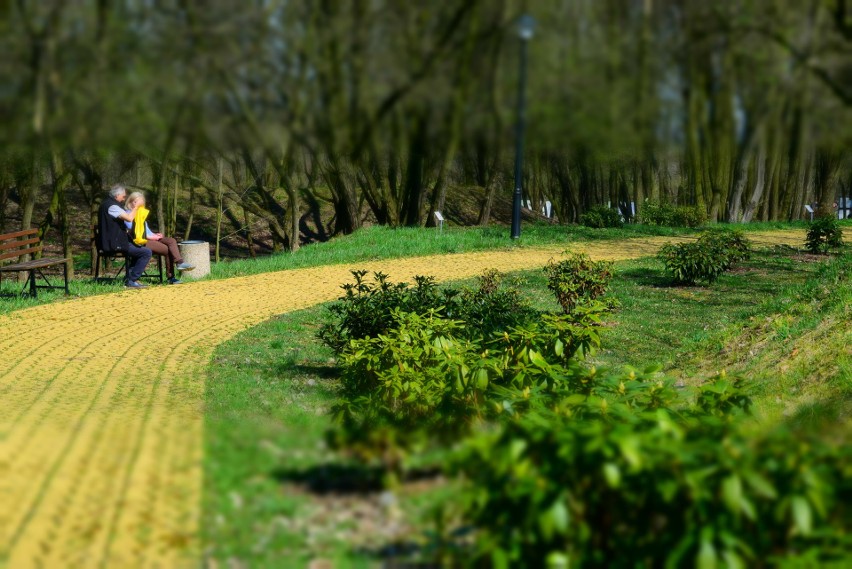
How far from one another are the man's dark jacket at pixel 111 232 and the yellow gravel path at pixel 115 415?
2.46ft

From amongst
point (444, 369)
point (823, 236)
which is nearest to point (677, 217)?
point (823, 236)

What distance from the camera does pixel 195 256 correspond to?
14.1 metres

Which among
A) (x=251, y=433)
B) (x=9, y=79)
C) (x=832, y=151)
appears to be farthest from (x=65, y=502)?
(x=832, y=151)

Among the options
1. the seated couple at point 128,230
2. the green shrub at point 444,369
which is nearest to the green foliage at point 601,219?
the seated couple at point 128,230

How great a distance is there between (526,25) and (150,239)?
8479 millimetres

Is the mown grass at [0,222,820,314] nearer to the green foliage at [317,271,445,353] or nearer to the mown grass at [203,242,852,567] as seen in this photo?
the mown grass at [203,242,852,567]

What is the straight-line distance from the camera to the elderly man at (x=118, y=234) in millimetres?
12781

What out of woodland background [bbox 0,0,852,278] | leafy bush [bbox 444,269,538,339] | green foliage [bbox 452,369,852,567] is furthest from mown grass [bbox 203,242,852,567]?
woodland background [bbox 0,0,852,278]

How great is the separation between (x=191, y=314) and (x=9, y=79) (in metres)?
13.0

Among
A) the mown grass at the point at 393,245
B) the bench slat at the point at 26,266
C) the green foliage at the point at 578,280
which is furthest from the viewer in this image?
the mown grass at the point at 393,245

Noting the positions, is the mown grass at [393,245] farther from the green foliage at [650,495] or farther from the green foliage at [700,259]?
the green foliage at [650,495]

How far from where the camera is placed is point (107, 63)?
20.4 m

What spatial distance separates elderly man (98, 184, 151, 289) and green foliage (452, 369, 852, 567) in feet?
36.2

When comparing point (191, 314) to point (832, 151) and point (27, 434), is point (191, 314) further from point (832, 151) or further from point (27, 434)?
point (832, 151)
